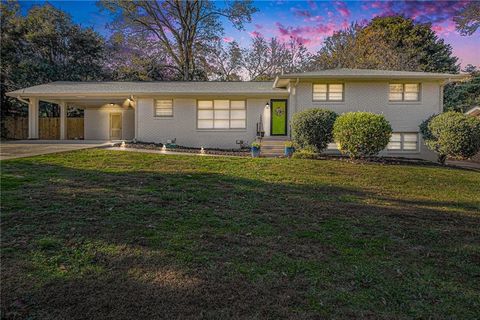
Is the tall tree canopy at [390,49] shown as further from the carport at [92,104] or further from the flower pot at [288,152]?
the carport at [92,104]

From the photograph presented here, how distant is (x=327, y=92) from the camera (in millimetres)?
15211

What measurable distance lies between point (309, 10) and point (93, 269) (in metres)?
19.2

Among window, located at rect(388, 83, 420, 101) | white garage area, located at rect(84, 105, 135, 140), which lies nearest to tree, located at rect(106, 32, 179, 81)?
white garage area, located at rect(84, 105, 135, 140)

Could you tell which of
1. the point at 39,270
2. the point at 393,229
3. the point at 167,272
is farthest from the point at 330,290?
the point at 39,270

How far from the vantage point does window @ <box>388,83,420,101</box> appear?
50.0 feet

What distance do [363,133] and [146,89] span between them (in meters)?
11.4

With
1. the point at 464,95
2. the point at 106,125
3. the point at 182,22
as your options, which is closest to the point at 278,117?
the point at 106,125

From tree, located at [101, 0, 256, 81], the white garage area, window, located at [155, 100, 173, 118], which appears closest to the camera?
window, located at [155, 100, 173, 118]

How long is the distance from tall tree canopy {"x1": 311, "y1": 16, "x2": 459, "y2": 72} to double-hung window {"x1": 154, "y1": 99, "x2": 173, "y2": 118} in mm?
16645

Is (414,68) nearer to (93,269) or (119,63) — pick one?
(119,63)

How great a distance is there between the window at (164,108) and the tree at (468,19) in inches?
500

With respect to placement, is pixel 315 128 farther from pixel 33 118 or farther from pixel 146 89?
pixel 33 118

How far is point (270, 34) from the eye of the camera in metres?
31.5

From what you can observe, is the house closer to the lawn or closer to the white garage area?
the white garage area
